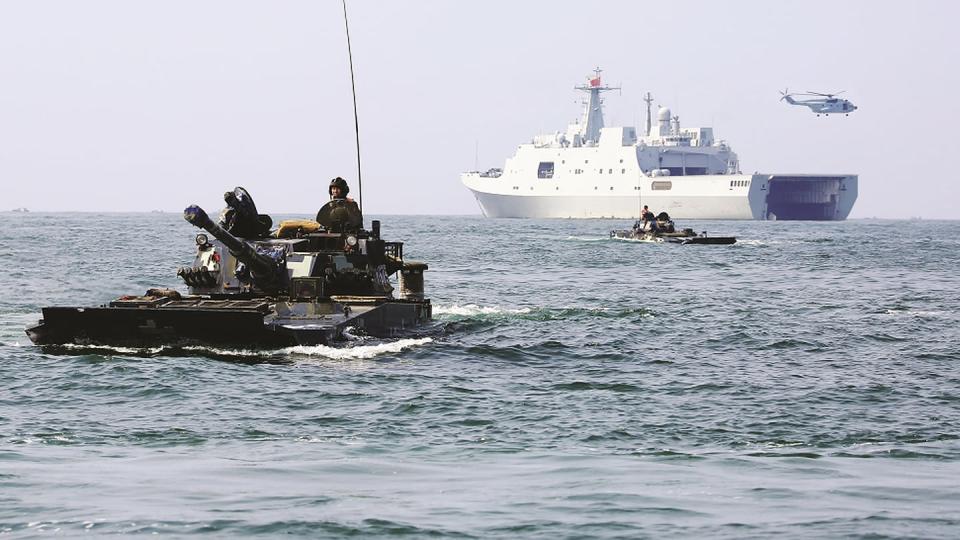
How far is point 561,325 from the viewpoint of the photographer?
29.8m

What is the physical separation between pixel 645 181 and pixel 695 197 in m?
5.99

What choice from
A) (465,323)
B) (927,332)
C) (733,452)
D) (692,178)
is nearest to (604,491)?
(733,452)

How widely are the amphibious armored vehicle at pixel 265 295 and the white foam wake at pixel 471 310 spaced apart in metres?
4.14

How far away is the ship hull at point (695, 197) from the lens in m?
158

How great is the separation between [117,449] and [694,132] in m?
162

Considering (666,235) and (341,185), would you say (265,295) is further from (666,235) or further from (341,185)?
(666,235)

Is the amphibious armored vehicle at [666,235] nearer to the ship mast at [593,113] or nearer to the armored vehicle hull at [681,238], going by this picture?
the armored vehicle hull at [681,238]

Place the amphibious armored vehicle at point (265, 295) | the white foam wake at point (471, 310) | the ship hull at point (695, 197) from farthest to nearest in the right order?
the ship hull at point (695, 197)
the white foam wake at point (471, 310)
the amphibious armored vehicle at point (265, 295)

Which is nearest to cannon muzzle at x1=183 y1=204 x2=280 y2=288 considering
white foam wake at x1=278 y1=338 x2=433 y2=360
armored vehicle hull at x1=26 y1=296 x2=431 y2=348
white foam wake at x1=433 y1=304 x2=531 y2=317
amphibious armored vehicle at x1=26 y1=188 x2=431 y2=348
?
amphibious armored vehicle at x1=26 y1=188 x2=431 y2=348

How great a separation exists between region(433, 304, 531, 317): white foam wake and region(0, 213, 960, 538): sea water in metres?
0.29

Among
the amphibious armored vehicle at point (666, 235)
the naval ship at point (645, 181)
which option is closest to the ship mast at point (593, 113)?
the naval ship at point (645, 181)

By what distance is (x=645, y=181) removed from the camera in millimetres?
→ 159625

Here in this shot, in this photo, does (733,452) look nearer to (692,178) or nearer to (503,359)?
(503,359)

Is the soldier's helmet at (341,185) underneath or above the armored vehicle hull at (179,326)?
above
